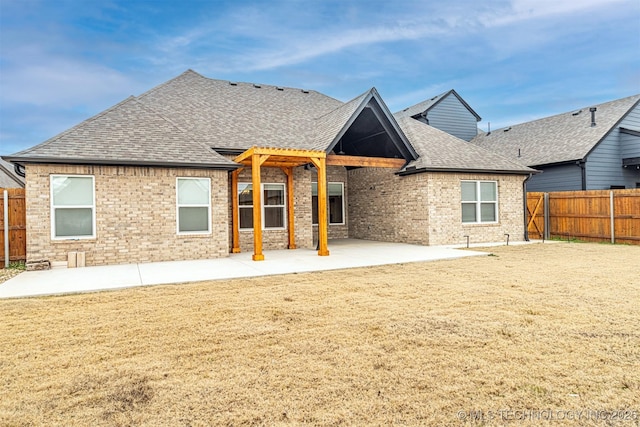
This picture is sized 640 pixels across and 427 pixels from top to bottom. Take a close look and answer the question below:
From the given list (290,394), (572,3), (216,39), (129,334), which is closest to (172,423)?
(290,394)

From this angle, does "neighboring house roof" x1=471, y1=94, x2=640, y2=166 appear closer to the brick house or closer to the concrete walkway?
the brick house

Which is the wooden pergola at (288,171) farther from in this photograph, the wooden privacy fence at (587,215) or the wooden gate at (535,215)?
the wooden privacy fence at (587,215)

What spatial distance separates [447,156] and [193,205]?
32.4 feet

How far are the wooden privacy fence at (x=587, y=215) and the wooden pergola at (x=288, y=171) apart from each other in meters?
7.20

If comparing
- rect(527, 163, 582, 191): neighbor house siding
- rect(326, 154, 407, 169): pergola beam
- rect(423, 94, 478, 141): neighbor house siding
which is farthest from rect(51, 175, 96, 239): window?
rect(423, 94, 478, 141): neighbor house siding

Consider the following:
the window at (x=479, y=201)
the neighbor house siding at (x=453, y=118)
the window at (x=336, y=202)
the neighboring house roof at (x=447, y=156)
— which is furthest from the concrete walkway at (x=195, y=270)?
the neighbor house siding at (x=453, y=118)

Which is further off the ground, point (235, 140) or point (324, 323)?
point (235, 140)

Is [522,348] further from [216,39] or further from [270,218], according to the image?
[216,39]

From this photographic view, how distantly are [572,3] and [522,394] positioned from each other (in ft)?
61.8

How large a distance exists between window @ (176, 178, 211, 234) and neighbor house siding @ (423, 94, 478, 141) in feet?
60.0

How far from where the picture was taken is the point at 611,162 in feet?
61.2

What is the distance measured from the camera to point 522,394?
304cm

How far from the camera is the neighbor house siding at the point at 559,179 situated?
1833 cm

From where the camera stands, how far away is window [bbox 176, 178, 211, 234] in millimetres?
11484
